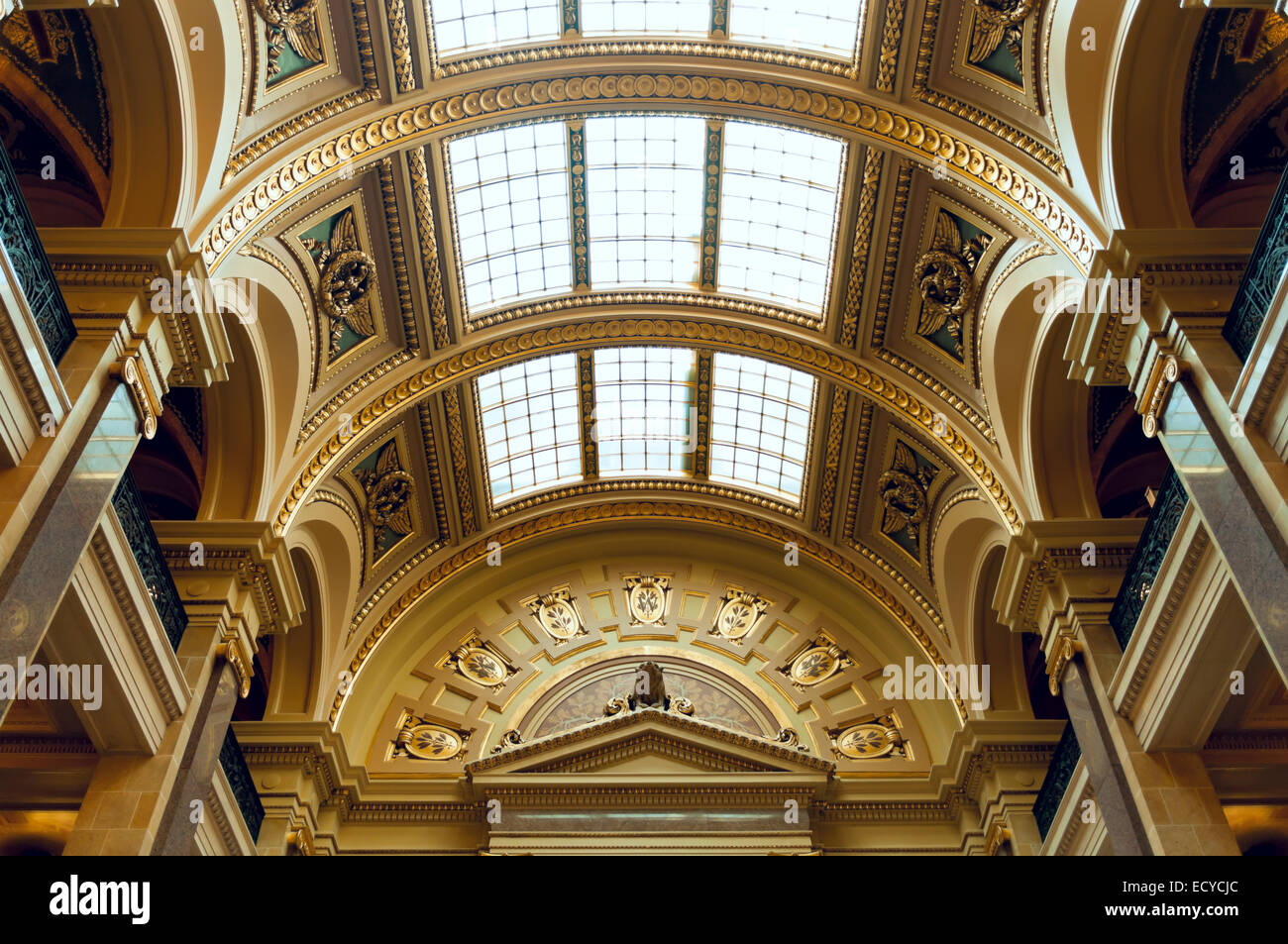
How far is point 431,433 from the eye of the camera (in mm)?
15391

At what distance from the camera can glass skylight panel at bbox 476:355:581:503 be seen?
16.9 metres

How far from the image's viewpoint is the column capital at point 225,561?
1061 cm

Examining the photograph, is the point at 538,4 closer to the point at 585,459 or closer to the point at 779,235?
the point at 779,235

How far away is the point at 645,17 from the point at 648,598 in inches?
361

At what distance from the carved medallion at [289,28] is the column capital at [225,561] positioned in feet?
15.3

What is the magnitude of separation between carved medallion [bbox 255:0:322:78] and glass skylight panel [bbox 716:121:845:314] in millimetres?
5626

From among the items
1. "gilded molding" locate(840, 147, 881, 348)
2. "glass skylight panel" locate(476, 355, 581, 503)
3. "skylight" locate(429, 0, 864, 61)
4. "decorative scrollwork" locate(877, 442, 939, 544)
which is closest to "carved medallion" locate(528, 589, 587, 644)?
"glass skylight panel" locate(476, 355, 581, 503)

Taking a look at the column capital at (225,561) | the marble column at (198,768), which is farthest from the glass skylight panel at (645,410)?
the marble column at (198,768)

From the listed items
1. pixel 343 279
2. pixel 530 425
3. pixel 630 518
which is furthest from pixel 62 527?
pixel 630 518

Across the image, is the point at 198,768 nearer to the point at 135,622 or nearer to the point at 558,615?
the point at 135,622

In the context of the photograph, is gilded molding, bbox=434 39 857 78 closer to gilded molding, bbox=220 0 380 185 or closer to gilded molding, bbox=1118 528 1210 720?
gilded molding, bbox=220 0 380 185

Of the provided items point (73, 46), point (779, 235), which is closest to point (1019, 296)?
point (779, 235)

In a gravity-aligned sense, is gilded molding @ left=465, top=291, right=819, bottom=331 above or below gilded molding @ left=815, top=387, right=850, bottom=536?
above
